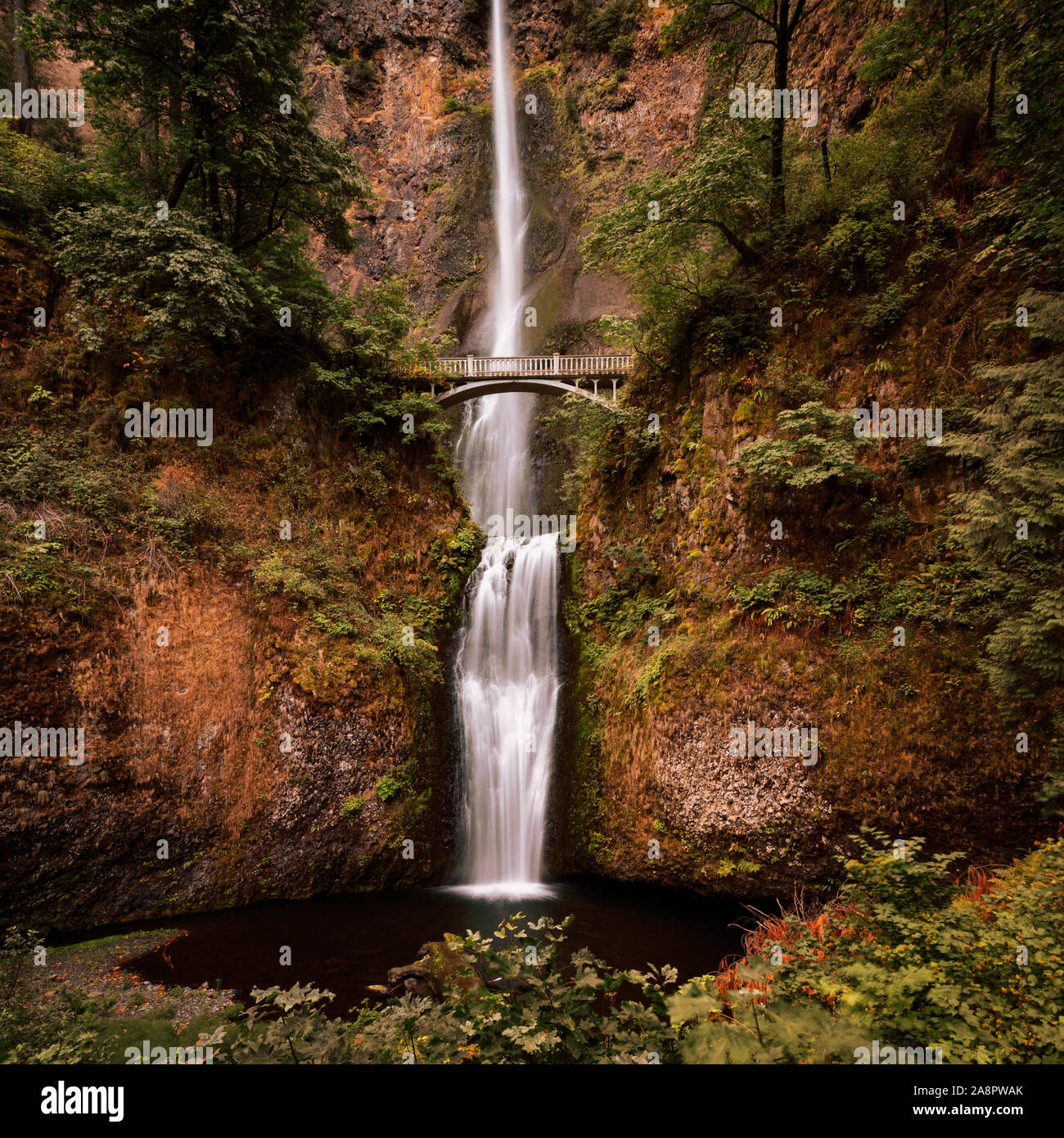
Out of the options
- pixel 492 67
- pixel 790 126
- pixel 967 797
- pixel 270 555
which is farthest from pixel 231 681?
pixel 492 67

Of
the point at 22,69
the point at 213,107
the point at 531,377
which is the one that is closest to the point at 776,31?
the point at 531,377

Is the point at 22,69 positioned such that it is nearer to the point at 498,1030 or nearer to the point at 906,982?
the point at 498,1030

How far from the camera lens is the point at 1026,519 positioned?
6.04 metres

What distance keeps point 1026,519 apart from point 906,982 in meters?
5.12

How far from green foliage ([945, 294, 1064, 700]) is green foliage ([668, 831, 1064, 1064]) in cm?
194

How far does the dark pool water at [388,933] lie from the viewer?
7.50 m

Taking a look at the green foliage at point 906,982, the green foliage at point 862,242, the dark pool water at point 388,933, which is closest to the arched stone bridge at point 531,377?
the green foliage at point 862,242

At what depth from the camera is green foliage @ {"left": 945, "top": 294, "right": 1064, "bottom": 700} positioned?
595 cm

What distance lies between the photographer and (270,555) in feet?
36.0

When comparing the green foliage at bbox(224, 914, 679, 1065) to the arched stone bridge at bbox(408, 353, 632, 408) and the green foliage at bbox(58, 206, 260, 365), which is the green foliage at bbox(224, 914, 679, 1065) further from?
the arched stone bridge at bbox(408, 353, 632, 408)

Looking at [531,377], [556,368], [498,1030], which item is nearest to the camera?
[498,1030]

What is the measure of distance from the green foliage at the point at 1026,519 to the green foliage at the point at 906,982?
194 centimetres

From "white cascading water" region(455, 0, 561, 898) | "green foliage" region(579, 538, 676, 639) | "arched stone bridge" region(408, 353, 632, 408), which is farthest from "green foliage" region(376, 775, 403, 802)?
"arched stone bridge" region(408, 353, 632, 408)

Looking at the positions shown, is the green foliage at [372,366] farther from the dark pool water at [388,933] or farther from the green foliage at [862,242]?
the dark pool water at [388,933]
